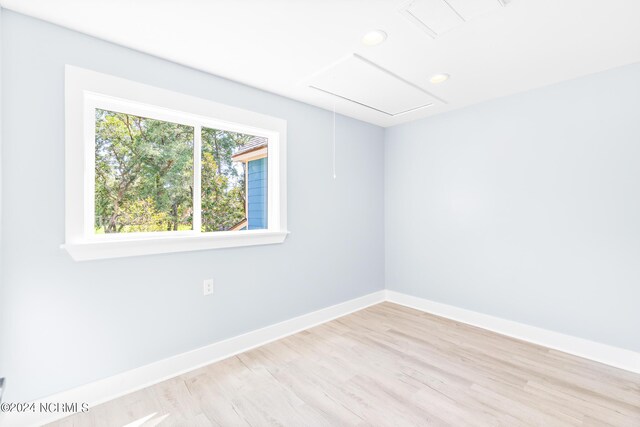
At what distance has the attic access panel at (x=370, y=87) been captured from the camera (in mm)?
2232

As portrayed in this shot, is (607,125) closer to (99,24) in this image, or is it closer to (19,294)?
(99,24)

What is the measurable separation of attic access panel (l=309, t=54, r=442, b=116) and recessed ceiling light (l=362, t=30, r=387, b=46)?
0.56 ft

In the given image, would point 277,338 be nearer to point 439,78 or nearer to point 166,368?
point 166,368

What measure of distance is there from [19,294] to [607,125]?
413 cm

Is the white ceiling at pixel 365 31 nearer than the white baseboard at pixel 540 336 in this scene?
Yes

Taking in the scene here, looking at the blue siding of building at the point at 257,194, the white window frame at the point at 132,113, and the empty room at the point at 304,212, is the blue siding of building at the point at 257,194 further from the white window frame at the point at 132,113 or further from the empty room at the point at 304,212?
the white window frame at the point at 132,113

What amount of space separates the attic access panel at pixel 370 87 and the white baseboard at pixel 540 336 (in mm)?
2233

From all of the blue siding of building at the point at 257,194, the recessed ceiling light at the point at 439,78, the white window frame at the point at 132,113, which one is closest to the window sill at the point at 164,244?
the white window frame at the point at 132,113

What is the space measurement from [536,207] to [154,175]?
3.23 meters

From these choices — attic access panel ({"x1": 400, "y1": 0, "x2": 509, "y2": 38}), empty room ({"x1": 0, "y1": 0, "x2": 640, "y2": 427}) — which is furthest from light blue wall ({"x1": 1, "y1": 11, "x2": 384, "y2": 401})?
attic access panel ({"x1": 400, "y1": 0, "x2": 509, "y2": 38})

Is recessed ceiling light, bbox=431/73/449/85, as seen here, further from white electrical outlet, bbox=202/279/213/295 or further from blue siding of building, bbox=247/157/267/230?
white electrical outlet, bbox=202/279/213/295

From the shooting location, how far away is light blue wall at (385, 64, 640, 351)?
2258 millimetres

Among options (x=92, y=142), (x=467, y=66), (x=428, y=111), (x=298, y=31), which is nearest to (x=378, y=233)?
(x=428, y=111)

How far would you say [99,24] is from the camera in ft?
5.57
